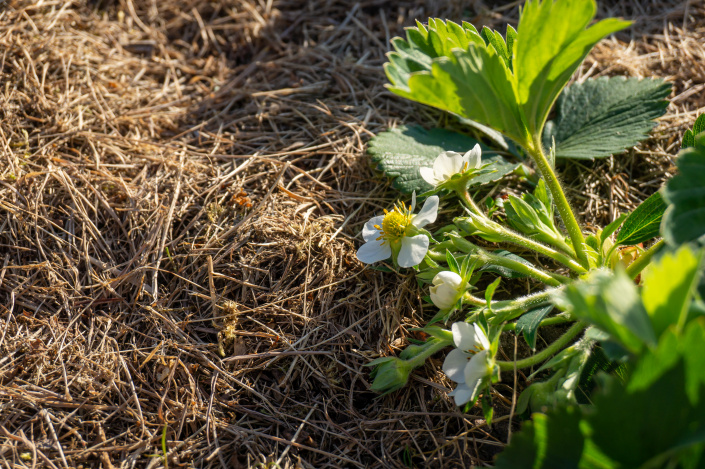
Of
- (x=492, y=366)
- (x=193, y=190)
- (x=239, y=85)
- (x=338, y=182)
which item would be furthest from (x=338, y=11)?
(x=492, y=366)

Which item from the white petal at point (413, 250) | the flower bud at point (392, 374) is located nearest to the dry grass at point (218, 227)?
the flower bud at point (392, 374)

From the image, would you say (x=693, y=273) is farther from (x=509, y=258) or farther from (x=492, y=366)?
(x=509, y=258)

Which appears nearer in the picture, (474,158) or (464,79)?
(464,79)

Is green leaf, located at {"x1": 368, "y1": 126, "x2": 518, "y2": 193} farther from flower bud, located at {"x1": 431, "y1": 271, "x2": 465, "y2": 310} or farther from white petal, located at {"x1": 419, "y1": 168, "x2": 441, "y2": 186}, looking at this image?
flower bud, located at {"x1": 431, "y1": 271, "x2": 465, "y2": 310}

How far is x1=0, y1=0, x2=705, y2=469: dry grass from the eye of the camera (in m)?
1.51

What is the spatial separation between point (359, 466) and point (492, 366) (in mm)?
509

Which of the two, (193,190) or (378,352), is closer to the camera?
(378,352)

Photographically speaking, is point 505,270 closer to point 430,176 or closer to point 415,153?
point 430,176

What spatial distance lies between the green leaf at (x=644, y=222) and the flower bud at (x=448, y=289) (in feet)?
1.81

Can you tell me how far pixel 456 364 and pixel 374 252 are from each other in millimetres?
447

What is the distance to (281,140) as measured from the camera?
217 cm

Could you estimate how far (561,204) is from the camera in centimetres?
160

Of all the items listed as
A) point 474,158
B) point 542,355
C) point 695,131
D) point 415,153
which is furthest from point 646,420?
point 415,153

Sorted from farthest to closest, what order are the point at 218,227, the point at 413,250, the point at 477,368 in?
the point at 218,227 → the point at 413,250 → the point at 477,368
